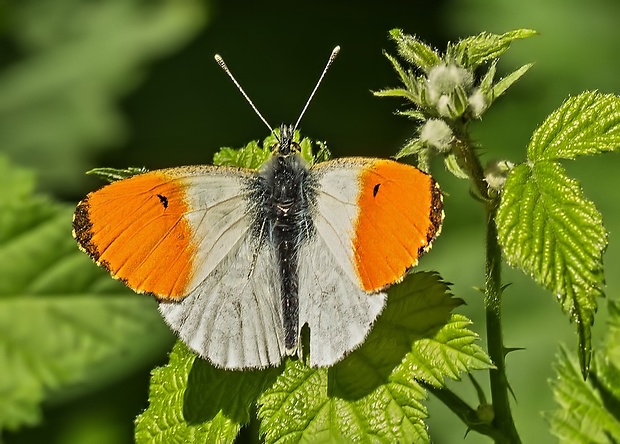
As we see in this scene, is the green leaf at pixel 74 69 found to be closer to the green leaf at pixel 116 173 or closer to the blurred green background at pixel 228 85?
the blurred green background at pixel 228 85

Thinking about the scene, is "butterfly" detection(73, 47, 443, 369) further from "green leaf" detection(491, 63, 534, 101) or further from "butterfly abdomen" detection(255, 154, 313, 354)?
"green leaf" detection(491, 63, 534, 101)

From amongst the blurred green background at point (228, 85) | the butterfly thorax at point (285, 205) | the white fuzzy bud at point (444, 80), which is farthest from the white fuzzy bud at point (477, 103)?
the blurred green background at point (228, 85)

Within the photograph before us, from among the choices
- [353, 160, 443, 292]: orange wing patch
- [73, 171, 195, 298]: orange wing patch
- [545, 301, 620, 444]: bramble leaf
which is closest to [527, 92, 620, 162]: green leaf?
[353, 160, 443, 292]: orange wing patch

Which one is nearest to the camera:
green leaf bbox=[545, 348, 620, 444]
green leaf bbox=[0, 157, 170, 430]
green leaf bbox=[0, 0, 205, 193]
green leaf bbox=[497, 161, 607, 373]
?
green leaf bbox=[497, 161, 607, 373]

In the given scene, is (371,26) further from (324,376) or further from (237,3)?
(324,376)

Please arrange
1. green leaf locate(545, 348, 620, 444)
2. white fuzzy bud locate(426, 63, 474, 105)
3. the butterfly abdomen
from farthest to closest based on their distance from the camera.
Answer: green leaf locate(545, 348, 620, 444) → the butterfly abdomen → white fuzzy bud locate(426, 63, 474, 105)

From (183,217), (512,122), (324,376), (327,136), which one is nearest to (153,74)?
(327,136)

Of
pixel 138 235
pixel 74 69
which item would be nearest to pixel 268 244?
pixel 138 235
